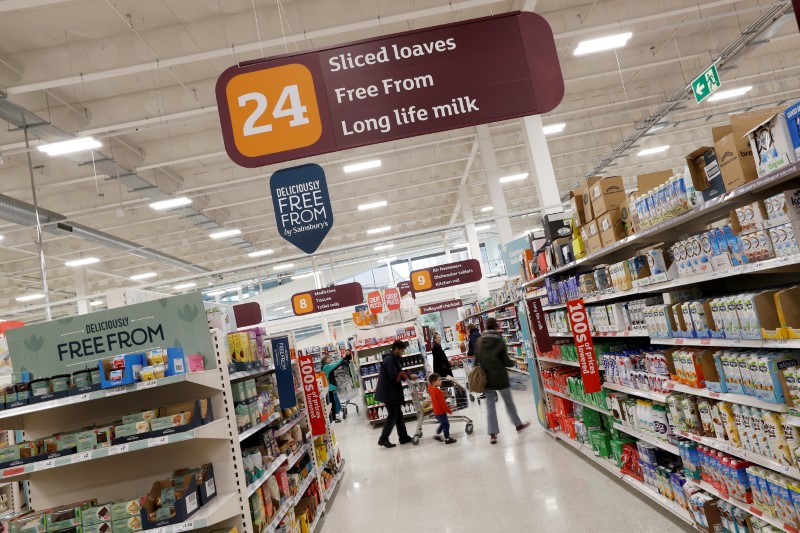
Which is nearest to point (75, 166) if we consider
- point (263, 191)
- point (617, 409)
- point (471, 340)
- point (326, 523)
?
point (263, 191)

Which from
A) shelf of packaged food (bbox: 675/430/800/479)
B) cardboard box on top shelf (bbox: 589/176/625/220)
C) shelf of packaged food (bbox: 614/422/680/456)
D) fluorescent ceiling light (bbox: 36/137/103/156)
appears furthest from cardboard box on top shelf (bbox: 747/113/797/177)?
fluorescent ceiling light (bbox: 36/137/103/156)

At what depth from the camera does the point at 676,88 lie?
1459 centimetres

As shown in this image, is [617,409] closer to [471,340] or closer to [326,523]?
[326,523]

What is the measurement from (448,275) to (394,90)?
1349cm

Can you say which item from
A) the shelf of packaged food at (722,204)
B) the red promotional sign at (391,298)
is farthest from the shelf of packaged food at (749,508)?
the red promotional sign at (391,298)

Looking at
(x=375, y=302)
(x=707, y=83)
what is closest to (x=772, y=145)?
(x=707, y=83)

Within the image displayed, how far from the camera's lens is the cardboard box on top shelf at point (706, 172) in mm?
3193

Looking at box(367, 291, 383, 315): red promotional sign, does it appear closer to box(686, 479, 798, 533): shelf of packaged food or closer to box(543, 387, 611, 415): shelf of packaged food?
box(543, 387, 611, 415): shelf of packaged food

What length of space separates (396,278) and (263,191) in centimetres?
1692

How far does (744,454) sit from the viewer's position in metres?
3.14

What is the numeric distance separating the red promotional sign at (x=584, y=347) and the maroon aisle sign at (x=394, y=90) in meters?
2.60

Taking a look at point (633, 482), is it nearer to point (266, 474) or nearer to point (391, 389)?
point (266, 474)

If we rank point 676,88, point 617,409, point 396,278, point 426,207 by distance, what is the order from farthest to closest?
point 396,278
point 426,207
point 676,88
point 617,409

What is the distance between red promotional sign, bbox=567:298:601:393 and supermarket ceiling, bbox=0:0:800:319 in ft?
16.5
